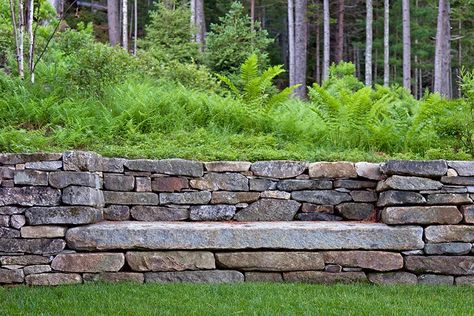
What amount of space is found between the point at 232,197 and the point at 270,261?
98 cm

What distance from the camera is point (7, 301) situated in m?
4.39

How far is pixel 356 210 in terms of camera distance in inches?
232

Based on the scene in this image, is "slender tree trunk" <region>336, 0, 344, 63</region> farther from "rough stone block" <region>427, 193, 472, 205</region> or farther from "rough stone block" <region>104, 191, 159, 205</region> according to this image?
"rough stone block" <region>104, 191, 159, 205</region>

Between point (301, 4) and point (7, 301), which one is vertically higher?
point (301, 4)

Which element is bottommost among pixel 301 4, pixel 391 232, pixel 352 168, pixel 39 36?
pixel 391 232

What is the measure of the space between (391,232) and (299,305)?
1400 millimetres

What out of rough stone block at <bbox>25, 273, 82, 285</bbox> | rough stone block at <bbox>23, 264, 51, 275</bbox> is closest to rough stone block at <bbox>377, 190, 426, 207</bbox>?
rough stone block at <bbox>25, 273, 82, 285</bbox>

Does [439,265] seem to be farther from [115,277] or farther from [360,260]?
[115,277]

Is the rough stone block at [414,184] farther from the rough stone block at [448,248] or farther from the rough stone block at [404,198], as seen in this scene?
the rough stone block at [448,248]

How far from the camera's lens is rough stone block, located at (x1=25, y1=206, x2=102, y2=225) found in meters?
5.10

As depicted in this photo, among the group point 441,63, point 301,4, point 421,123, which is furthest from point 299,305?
point 441,63

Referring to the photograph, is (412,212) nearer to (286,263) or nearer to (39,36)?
(286,263)

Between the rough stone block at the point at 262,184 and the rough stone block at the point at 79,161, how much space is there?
1.69m

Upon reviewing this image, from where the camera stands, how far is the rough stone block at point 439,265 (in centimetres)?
520
